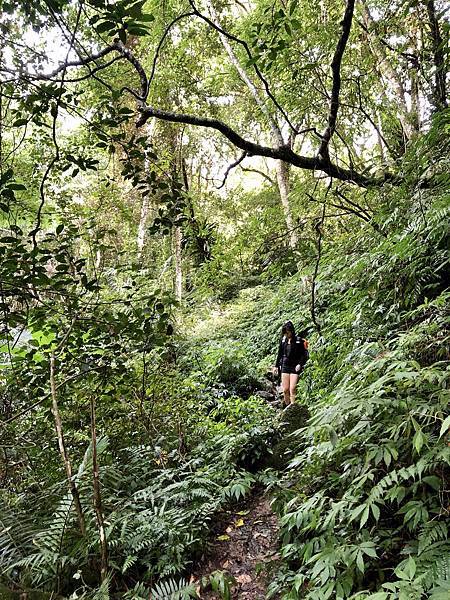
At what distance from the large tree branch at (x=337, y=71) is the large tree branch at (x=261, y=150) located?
0.72 feet

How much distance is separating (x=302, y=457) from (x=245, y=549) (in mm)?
1394

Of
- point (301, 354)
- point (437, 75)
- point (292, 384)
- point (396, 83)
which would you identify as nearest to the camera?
point (437, 75)

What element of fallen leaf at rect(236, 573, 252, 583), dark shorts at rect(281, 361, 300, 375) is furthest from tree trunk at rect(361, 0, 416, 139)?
fallen leaf at rect(236, 573, 252, 583)

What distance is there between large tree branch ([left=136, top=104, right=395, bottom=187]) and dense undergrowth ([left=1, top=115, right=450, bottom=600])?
2.69 feet

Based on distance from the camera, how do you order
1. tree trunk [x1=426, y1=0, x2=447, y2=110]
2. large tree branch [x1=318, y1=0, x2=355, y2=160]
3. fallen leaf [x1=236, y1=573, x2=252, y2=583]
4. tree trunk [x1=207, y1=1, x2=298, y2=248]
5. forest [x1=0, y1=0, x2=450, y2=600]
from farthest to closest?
→ 1. tree trunk [x1=207, y1=1, x2=298, y2=248]
2. tree trunk [x1=426, y1=0, x2=447, y2=110]
3. large tree branch [x1=318, y1=0, x2=355, y2=160]
4. fallen leaf [x1=236, y1=573, x2=252, y2=583]
5. forest [x1=0, y1=0, x2=450, y2=600]

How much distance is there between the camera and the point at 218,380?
9789 millimetres

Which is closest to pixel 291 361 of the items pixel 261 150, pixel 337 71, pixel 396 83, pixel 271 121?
pixel 261 150

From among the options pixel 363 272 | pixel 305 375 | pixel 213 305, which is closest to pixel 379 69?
pixel 363 272

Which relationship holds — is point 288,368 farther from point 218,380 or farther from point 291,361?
point 218,380

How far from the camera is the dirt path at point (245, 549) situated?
3.58 m

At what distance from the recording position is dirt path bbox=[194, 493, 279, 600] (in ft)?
11.8

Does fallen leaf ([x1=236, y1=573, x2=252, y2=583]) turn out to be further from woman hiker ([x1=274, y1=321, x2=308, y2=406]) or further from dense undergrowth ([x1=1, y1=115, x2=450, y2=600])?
woman hiker ([x1=274, y1=321, x2=308, y2=406])

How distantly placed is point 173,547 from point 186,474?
1.13 metres

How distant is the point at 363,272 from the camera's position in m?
6.14
